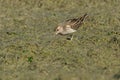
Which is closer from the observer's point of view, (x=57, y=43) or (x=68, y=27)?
(x=57, y=43)

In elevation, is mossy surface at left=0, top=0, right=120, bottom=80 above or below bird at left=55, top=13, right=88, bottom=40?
below

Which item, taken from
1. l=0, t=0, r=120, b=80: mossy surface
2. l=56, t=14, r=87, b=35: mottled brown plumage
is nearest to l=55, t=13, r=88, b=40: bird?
l=56, t=14, r=87, b=35: mottled brown plumage

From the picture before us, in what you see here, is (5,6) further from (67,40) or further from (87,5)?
(67,40)

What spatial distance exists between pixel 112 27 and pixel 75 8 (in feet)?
12.8

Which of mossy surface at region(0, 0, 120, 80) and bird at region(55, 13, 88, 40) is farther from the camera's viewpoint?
bird at region(55, 13, 88, 40)

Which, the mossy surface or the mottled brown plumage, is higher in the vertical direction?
the mottled brown plumage

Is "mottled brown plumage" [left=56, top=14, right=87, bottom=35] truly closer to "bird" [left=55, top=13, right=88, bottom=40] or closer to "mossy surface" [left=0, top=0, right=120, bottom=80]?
"bird" [left=55, top=13, right=88, bottom=40]

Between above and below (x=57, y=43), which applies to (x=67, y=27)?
above

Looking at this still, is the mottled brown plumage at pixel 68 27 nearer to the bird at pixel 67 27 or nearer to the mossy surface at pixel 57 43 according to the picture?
the bird at pixel 67 27

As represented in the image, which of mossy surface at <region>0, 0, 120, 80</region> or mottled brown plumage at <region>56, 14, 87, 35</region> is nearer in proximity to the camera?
mossy surface at <region>0, 0, 120, 80</region>

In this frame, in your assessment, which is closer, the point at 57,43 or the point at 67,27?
the point at 57,43

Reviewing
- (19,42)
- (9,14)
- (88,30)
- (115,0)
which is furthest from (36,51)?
(115,0)

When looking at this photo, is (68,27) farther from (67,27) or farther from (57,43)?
(57,43)

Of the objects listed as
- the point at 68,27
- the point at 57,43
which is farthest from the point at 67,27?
the point at 57,43
